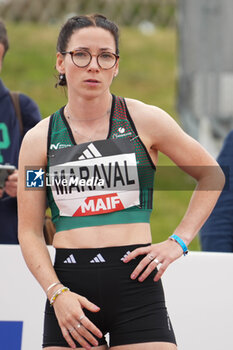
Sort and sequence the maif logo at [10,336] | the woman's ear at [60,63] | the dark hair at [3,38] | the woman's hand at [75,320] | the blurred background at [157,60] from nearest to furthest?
the woman's hand at [75,320], the woman's ear at [60,63], the maif logo at [10,336], the dark hair at [3,38], the blurred background at [157,60]

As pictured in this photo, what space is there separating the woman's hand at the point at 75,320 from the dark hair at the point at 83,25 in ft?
2.97

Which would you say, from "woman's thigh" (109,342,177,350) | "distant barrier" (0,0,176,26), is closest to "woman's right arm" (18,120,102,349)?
"woman's thigh" (109,342,177,350)

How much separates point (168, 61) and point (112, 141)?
16101 millimetres

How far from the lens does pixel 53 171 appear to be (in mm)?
2627

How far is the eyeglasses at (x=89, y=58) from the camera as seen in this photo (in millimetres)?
2584

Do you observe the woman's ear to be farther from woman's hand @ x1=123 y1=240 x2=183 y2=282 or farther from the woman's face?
woman's hand @ x1=123 y1=240 x2=183 y2=282

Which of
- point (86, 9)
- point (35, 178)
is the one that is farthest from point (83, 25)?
point (86, 9)

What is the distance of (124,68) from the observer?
17.4 metres

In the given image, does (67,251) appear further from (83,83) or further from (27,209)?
(83,83)

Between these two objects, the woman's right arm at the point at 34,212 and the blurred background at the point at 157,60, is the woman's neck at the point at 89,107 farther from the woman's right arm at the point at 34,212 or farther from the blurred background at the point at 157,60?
the blurred background at the point at 157,60

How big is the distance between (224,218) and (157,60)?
14.9 metres

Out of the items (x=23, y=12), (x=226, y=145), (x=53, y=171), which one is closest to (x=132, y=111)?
(x=53, y=171)

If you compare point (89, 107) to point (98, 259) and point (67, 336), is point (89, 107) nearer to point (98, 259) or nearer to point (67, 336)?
point (98, 259)

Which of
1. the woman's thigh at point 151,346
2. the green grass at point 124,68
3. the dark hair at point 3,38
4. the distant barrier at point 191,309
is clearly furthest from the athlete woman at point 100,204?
the green grass at point 124,68
